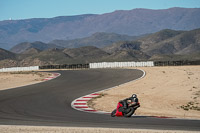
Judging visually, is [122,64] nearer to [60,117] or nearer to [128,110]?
[128,110]

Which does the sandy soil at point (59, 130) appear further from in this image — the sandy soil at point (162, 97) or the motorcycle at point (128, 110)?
the sandy soil at point (162, 97)

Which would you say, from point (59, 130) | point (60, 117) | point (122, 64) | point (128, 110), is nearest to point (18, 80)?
point (122, 64)

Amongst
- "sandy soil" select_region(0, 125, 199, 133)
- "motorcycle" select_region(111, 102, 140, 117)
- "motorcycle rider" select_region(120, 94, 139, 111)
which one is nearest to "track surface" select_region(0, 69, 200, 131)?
"motorcycle" select_region(111, 102, 140, 117)

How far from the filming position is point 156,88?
28.3 m

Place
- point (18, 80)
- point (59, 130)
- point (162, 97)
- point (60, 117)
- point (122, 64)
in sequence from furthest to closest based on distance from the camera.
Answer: point (122, 64)
point (18, 80)
point (162, 97)
point (60, 117)
point (59, 130)

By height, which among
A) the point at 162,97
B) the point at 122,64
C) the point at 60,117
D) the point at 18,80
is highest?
the point at 122,64

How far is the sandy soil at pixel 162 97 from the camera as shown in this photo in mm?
18891

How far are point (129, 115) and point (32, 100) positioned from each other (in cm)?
835

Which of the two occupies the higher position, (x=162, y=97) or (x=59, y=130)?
(x=59, y=130)

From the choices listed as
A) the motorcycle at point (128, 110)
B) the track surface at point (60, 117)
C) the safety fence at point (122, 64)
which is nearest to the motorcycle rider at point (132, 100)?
the motorcycle at point (128, 110)

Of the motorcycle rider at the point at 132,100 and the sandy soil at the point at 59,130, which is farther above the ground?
the motorcycle rider at the point at 132,100

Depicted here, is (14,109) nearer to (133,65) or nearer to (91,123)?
(91,123)

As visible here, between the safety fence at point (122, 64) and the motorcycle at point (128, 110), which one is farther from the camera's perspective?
the safety fence at point (122, 64)

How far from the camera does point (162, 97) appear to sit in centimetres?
2397
